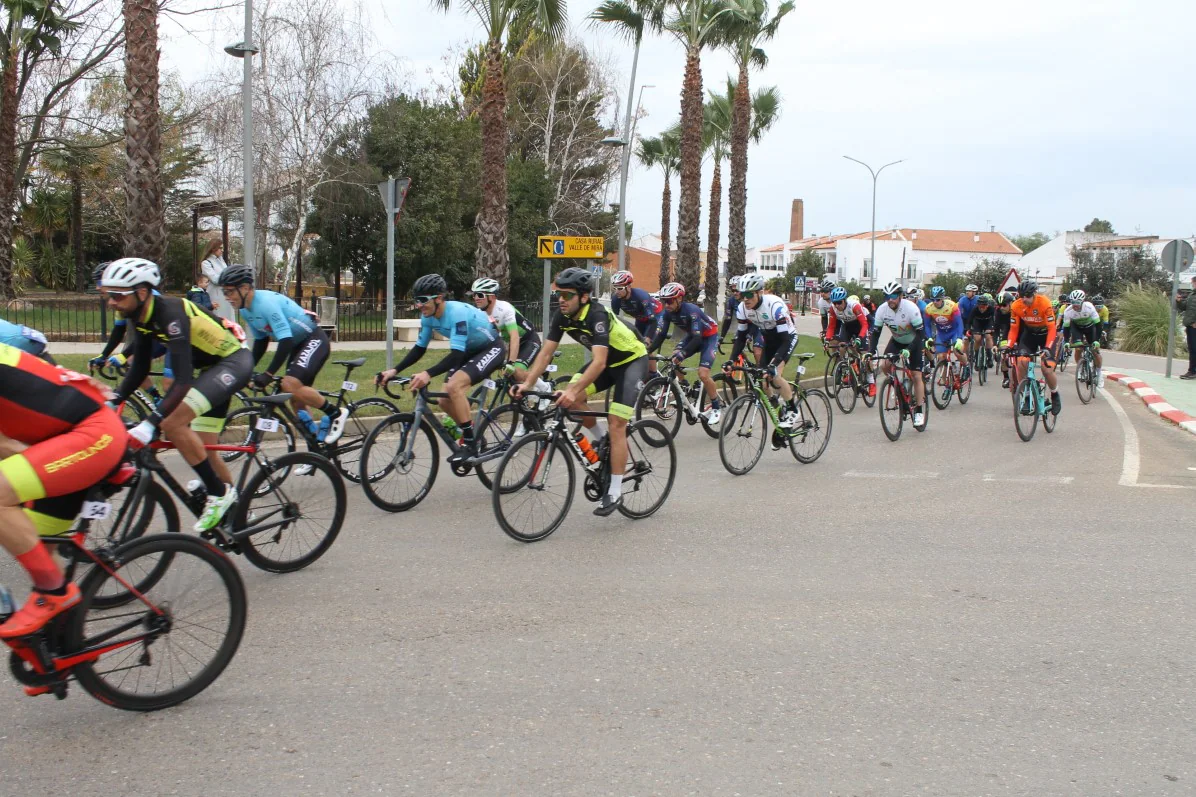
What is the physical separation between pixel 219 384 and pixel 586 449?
253 cm

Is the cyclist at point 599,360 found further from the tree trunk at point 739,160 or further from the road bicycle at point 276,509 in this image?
→ the tree trunk at point 739,160

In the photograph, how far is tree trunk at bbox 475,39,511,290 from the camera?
20.2m

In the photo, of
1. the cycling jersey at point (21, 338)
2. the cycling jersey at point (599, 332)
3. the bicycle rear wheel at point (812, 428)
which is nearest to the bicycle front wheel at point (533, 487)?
the cycling jersey at point (599, 332)

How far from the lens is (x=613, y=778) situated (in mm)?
3439

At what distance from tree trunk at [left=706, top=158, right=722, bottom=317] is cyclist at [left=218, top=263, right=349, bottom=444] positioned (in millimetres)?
28163

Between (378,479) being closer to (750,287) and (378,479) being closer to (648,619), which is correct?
(648,619)

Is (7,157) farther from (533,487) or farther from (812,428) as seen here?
(533,487)

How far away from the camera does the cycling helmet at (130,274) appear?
4863mm

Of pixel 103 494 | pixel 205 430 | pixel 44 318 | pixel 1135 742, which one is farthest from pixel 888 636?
pixel 44 318

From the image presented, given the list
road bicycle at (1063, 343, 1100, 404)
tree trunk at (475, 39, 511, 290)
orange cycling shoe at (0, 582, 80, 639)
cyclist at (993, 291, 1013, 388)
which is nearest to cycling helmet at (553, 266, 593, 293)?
orange cycling shoe at (0, 582, 80, 639)

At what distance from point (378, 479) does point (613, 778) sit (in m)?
4.42

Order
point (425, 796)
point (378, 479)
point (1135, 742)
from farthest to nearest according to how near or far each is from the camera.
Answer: point (378, 479) < point (1135, 742) < point (425, 796)

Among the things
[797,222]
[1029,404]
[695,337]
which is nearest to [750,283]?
[695,337]

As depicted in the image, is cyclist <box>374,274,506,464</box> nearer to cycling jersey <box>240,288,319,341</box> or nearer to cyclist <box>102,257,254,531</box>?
cycling jersey <box>240,288,319,341</box>
